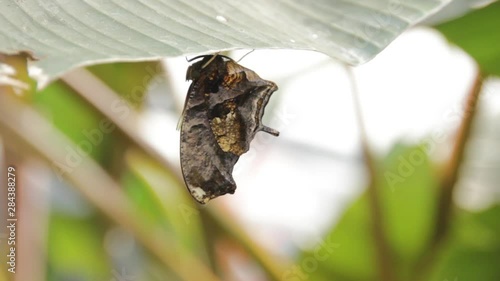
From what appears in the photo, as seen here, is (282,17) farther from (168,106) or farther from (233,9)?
(168,106)

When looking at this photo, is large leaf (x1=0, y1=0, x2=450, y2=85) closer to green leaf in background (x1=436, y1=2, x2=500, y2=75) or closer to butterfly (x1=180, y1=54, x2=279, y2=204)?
butterfly (x1=180, y1=54, x2=279, y2=204)

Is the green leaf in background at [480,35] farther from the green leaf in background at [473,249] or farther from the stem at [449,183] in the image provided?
the green leaf in background at [473,249]

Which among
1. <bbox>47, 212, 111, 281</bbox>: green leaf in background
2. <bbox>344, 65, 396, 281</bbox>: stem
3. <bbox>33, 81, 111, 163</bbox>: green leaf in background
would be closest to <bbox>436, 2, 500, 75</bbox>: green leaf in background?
<bbox>344, 65, 396, 281</bbox>: stem

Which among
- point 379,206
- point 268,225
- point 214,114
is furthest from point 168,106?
point 214,114

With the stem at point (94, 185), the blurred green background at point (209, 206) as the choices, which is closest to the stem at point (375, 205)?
the blurred green background at point (209, 206)

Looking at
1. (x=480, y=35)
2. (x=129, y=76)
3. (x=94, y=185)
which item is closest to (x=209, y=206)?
(x=94, y=185)

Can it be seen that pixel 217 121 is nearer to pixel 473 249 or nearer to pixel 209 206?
pixel 209 206
